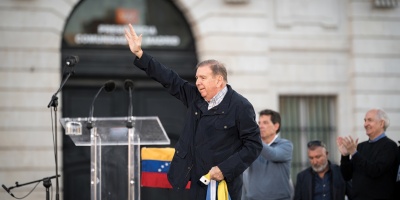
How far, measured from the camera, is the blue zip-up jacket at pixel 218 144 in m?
6.96

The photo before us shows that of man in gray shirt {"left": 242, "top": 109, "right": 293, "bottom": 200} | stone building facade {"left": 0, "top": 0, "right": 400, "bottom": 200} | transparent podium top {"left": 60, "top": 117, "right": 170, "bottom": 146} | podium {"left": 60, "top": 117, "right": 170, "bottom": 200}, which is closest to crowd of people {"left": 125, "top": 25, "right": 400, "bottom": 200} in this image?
man in gray shirt {"left": 242, "top": 109, "right": 293, "bottom": 200}

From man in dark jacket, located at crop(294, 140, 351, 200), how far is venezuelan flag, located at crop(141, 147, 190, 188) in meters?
1.71

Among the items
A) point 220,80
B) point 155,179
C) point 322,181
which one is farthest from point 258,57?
point 220,80

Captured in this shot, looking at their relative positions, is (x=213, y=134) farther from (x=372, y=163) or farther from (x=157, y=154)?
(x=372, y=163)

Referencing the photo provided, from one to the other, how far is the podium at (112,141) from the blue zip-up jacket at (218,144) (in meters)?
1.61

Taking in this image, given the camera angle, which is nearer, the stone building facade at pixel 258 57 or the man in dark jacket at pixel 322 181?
the man in dark jacket at pixel 322 181

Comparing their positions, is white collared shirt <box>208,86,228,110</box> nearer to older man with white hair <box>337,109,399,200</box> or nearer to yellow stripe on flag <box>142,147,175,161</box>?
yellow stripe on flag <box>142,147,175,161</box>

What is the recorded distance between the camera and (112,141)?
898 cm

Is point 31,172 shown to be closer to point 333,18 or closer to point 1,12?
point 1,12

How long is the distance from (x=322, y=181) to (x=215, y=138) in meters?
3.00

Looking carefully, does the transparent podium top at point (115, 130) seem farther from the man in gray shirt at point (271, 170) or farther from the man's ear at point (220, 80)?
the man's ear at point (220, 80)

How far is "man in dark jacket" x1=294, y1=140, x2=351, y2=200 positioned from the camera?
956cm

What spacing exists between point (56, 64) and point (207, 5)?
259 cm

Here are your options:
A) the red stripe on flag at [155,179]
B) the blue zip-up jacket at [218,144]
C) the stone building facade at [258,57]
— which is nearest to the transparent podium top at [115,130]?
the red stripe on flag at [155,179]
